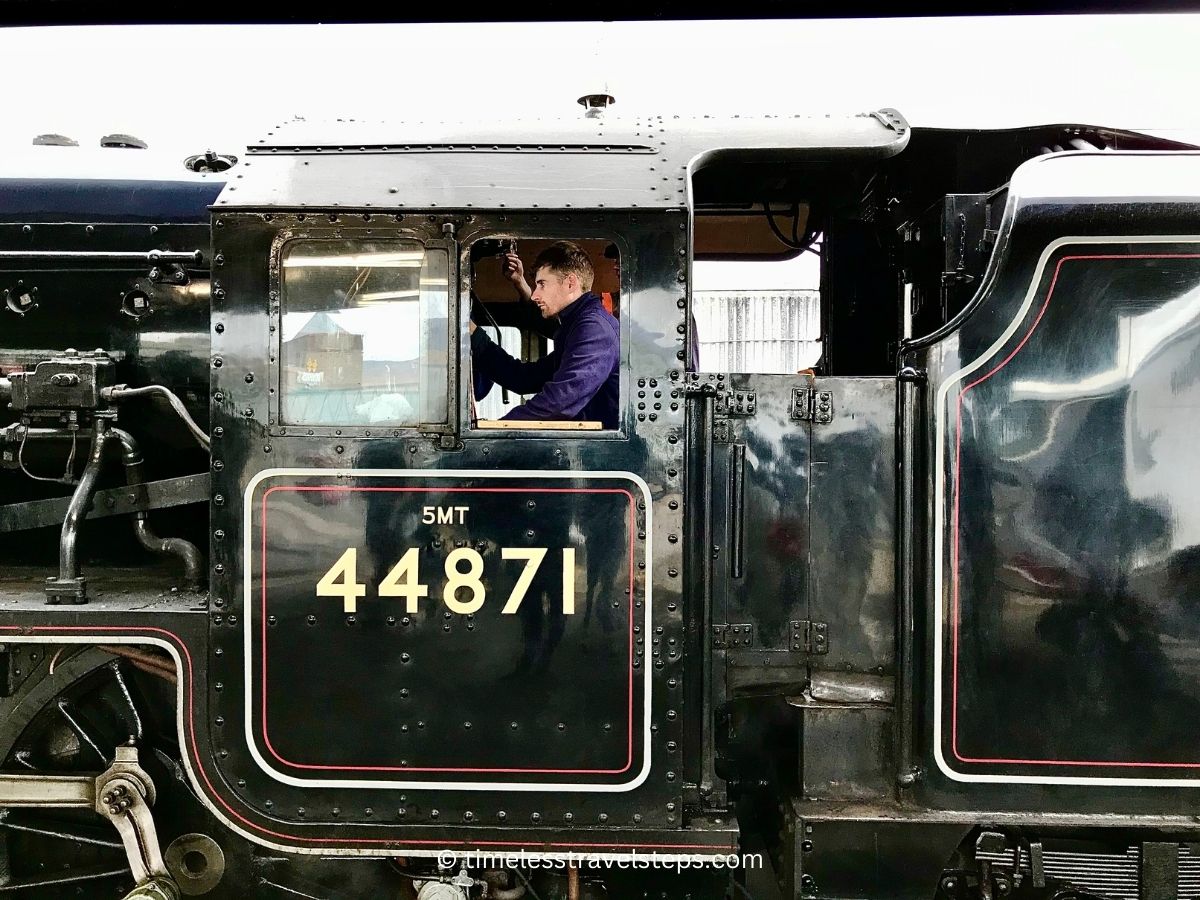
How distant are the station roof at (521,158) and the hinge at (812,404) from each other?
27.9 inches

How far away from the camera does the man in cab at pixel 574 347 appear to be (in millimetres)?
2441

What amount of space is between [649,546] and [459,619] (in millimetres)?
611

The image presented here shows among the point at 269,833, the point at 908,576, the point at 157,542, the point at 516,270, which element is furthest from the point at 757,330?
the point at 269,833

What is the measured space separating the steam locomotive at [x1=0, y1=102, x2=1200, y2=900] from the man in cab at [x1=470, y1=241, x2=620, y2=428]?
9cm

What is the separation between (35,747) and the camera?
2.66m

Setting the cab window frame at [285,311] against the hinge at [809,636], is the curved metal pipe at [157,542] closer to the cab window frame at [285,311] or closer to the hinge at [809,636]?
the cab window frame at [285,311]

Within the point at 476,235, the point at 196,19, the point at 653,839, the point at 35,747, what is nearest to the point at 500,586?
the point at 653,839

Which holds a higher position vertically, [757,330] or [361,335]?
[757,330]

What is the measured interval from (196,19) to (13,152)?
1.29 metres

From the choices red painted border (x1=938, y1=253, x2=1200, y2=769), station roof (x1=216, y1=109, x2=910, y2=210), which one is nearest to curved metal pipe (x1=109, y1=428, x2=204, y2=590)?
station roof (x1=216, y1=109, x2=910, y2=210)

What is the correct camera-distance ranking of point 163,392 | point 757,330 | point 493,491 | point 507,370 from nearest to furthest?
point 493,491
point 163,392
point 507,370
point 757,330

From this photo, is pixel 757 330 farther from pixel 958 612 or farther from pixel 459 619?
pixel 459 619

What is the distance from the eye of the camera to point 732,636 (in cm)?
256

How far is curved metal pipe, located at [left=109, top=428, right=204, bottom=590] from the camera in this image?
274 centimetres
